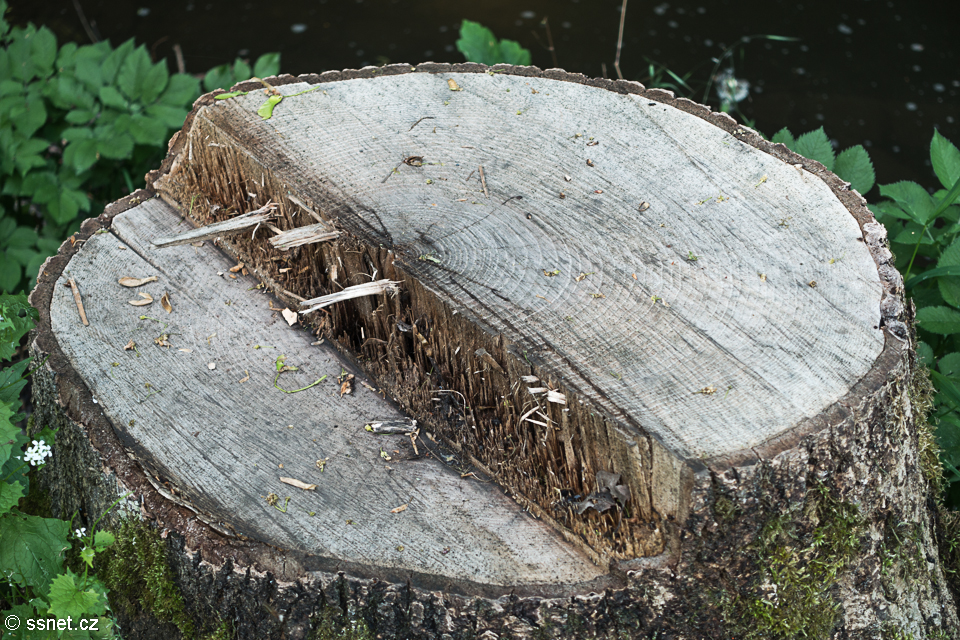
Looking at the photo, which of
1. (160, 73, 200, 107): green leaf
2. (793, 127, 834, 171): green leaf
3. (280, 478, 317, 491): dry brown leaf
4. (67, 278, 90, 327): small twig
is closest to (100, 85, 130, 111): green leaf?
(160, 73, 200, 107): green leaf

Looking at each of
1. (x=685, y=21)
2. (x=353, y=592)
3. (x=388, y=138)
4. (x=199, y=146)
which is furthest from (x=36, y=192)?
(x=685, y=21)

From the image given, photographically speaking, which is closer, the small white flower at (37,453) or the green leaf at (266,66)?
the small white flower at (37,453)

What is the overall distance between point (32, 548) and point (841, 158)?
214 cm

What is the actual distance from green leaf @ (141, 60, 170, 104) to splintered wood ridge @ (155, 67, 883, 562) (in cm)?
69

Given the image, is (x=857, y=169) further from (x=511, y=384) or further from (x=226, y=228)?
(x=226, y=228)

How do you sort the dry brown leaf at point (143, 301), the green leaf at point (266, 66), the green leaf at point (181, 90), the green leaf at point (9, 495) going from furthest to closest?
the green leaf at point (266, 66) < the green leaf at point (181, 90) < the dry brown leaf at point (143, 301) < the green leaf at point (9, 495)

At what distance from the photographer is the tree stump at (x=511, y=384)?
131cm

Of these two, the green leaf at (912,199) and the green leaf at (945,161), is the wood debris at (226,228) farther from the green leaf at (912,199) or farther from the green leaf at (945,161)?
the green leaf at (945,161)

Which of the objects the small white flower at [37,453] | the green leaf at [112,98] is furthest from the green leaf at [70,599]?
the green leaf at [112,98]

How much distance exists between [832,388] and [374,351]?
933 millimetres

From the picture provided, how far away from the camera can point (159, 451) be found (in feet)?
4.98

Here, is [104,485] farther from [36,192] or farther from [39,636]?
[36,192]

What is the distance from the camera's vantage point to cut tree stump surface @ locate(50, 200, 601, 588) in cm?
139

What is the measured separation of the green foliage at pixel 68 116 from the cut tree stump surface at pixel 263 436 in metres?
0.72
